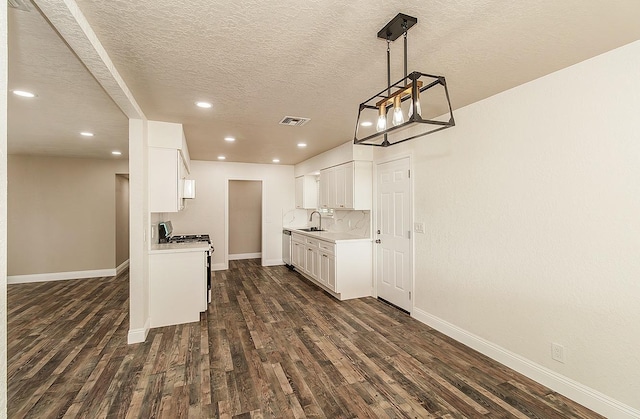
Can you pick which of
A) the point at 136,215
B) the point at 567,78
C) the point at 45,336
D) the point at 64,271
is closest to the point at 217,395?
the point at 136,215

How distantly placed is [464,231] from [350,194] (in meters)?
2.04

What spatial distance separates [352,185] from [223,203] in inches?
133

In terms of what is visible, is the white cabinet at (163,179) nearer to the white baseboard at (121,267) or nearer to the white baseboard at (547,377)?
the white baseboard at (547,377)

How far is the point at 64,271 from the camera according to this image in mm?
6121

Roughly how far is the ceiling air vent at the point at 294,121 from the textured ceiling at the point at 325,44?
43cm

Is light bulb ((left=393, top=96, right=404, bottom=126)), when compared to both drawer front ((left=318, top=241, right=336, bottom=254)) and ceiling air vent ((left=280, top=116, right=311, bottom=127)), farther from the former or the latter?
drawer front ((left=318, top=241, right=336, bottom=254))

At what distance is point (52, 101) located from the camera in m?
3.04

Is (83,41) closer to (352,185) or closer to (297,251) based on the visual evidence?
(352,185)

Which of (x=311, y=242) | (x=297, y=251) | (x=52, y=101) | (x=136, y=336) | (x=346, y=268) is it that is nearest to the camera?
(x=52, y=101)

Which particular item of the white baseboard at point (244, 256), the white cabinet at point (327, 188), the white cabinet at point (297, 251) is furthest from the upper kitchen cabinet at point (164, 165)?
the white baseboard at point (244, 256)

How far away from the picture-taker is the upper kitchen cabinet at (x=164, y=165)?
146 inches

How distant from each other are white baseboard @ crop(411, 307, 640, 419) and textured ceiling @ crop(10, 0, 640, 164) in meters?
2.39

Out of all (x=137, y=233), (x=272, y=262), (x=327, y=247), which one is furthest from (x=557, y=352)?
(x=272, y=262)

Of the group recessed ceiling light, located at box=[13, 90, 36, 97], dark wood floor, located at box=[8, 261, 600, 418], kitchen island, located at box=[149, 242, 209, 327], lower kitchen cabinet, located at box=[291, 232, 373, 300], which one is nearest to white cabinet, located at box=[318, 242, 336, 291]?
lower kitchen cabinet, located at box=[291, 232, 373, 300]
